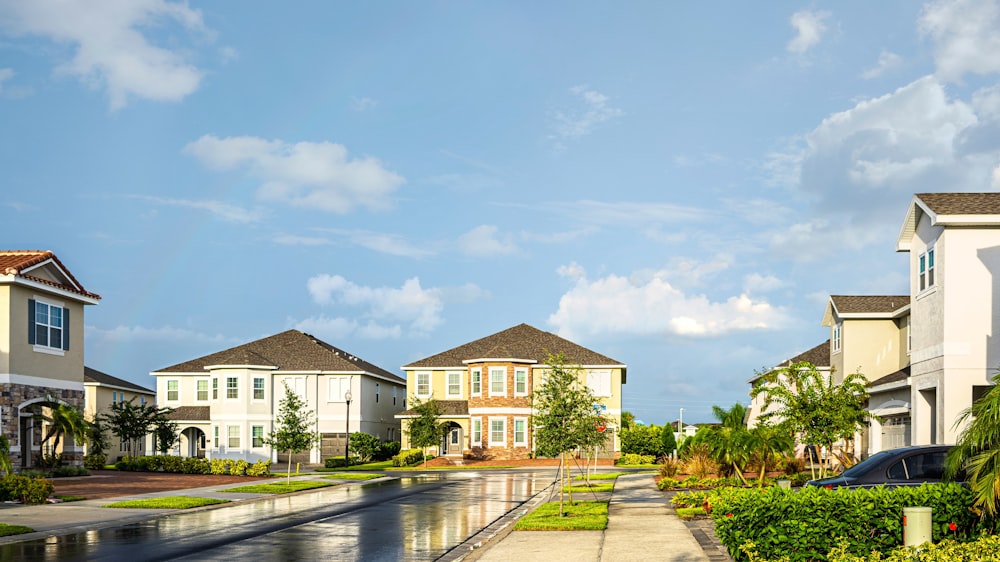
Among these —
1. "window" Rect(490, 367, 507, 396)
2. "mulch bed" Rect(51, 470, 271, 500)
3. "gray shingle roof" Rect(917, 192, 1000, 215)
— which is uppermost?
"gray shingle roof" Rect(917, 192, 1000, 215)

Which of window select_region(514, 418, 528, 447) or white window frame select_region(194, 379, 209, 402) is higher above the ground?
white window frame select_region(194, 379, 209, 402)

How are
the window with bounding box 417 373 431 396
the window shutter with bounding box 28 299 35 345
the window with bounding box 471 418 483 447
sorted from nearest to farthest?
the window shutter with bounding box 28 299 35 345
the window with bounding box 471 418 483 447
the window with bounding box 417 373 431 396

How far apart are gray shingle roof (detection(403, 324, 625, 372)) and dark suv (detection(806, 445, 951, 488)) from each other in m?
44.7

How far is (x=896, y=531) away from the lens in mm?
13117

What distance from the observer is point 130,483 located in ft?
119

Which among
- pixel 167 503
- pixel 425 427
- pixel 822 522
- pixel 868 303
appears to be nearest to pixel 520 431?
pixel 425 427

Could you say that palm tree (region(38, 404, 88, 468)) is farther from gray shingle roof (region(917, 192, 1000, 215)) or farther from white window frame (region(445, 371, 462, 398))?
white window frame (region(445, 371, 462, 398))

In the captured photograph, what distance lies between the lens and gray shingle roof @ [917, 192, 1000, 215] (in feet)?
82.9

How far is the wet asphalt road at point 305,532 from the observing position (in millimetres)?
16609

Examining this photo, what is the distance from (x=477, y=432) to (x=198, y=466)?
21120 mm

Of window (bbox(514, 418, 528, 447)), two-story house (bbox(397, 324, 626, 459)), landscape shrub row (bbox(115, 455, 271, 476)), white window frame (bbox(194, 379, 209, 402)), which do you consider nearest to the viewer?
landscape shrub row (bbox(115, 455, 271, 476))

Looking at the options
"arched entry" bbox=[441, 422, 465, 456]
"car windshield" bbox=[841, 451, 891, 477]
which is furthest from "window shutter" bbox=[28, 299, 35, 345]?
"arched entry" bbox=[441, 422, 465, 456]

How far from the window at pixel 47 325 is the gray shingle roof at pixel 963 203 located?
30.9m

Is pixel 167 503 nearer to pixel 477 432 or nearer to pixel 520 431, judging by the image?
pixel 477 432
